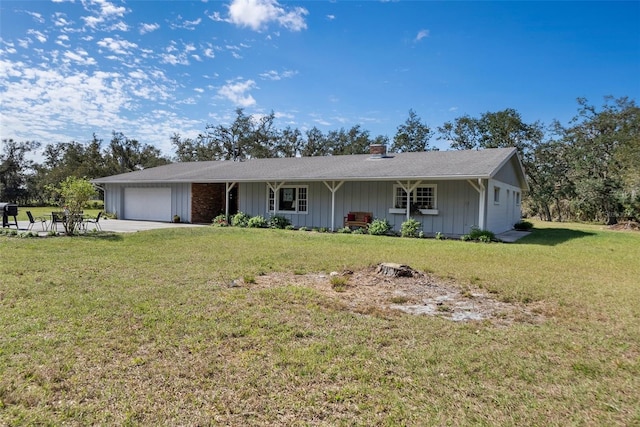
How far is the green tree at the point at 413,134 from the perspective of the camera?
37219 millimetres

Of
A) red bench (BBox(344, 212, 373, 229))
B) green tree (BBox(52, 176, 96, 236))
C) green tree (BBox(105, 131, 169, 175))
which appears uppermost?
green tree (BBox(105, 131, 169, 175))

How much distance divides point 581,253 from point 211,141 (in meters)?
39.6

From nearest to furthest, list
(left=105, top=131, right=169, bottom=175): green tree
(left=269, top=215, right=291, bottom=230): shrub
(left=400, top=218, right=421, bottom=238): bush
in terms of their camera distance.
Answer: (left=400, top=218, right=421, bottom=238): bush, (left=269, top=215, right=291, bottom=230): shrub, (left=105, top=131, right=169, bottom=175): green tree

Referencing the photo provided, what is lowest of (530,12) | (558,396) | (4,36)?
(558,396)

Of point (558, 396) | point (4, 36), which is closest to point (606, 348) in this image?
point (558, 396)

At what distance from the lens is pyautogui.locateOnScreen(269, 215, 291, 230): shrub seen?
16359 mm

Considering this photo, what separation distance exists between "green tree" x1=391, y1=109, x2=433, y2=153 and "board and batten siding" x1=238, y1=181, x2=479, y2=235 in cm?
2281

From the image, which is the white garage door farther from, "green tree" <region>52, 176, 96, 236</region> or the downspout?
the downspout

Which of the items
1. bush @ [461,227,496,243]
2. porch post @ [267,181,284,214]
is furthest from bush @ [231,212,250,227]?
bush @ [461,227,496,243]

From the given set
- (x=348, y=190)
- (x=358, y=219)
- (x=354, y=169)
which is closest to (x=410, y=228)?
(x=358, y=219)

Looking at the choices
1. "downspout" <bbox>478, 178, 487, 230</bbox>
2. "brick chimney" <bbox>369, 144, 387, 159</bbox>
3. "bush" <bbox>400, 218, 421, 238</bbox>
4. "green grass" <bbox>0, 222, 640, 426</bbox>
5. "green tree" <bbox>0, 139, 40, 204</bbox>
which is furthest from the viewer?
"green tree" <bbox>0, 139, 40, 204</bbox>

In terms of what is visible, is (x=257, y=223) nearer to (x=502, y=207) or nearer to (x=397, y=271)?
(x=502, y=207)

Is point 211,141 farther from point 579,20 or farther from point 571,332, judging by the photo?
point 571,332

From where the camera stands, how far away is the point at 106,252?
28.6 ft
